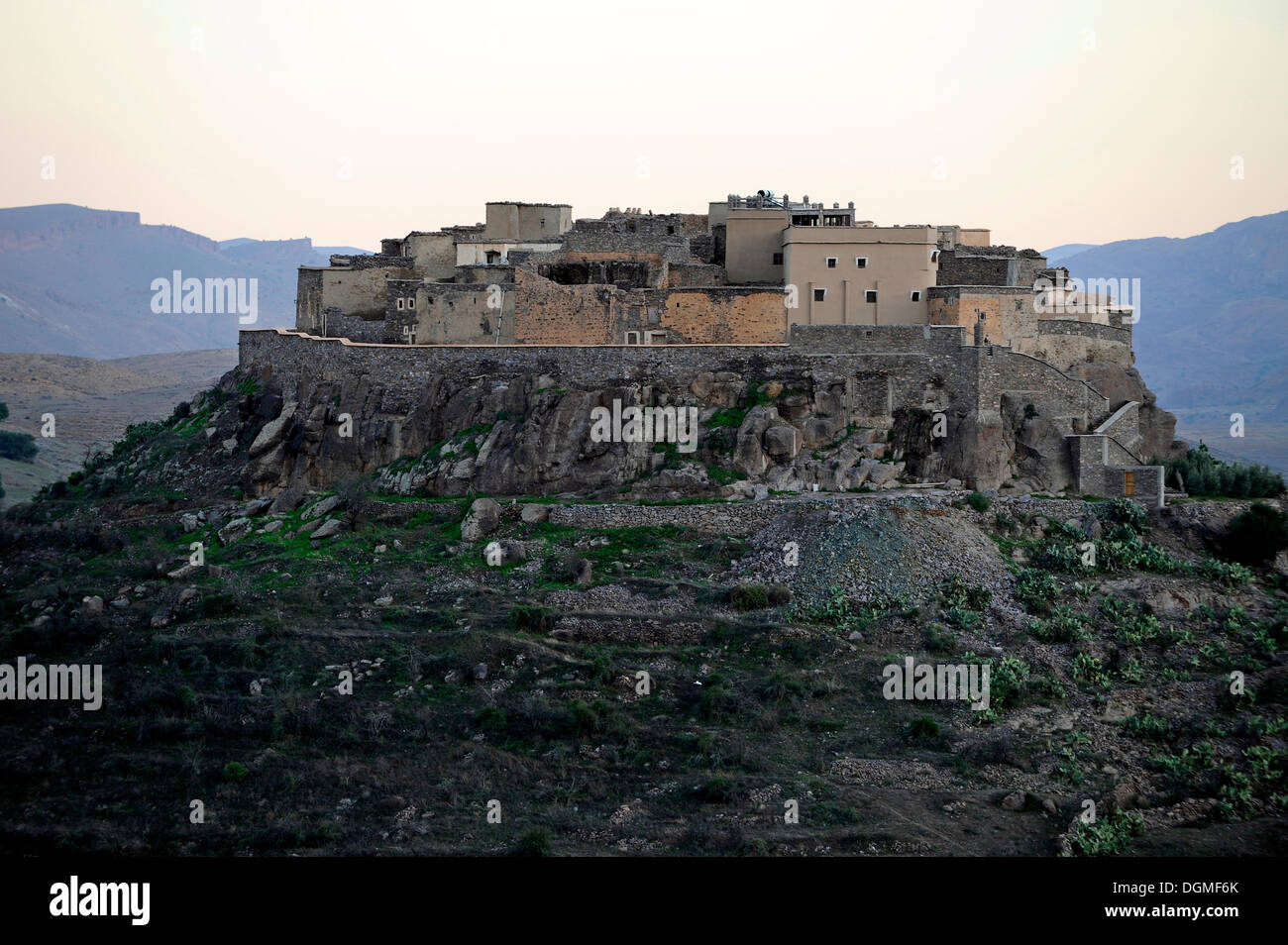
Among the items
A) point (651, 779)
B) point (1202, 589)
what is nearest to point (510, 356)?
point (651, 779)

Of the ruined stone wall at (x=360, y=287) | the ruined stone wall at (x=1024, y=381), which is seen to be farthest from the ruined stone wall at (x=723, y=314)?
the ruined stone wall at (x=360, y=287)

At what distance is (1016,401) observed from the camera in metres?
36.4

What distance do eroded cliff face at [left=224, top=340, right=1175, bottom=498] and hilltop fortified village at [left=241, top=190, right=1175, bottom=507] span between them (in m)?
0.06

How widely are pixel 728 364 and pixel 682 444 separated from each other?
2.98 meters

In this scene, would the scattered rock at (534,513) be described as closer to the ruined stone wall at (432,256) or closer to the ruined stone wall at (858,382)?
the ruined stone wall at (858,382)

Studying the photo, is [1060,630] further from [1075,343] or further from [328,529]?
[328,529]

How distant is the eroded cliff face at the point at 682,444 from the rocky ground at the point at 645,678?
1.03 meters

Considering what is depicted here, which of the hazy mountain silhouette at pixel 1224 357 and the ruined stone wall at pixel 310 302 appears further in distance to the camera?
the hazy mountain silhouette at pixel 1224 357

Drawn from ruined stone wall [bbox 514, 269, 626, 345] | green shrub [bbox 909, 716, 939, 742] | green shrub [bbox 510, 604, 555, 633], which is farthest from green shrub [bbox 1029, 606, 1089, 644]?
ruined stone wall [bbox 514, 269, 626, 345]

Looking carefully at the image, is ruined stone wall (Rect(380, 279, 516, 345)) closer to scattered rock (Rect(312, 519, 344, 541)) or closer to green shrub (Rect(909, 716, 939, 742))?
scattered rock (Rect(312, 519, 344, 541))

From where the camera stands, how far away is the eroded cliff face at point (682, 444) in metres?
34.9

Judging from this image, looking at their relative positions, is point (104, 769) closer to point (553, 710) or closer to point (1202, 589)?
point (553, 710)

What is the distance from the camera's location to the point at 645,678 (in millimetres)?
26969

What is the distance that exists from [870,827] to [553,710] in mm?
7031
